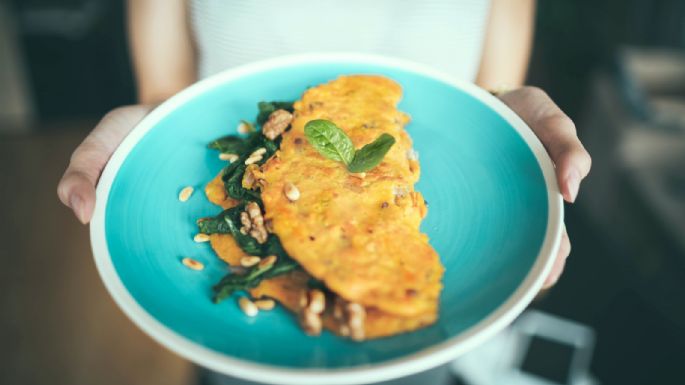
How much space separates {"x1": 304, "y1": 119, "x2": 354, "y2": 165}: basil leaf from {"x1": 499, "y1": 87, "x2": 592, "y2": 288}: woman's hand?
75 centimetres

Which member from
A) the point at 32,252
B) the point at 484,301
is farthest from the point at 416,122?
the point at 32,252

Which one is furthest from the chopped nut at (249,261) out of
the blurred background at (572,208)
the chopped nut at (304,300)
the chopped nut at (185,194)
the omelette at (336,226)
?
the blurred background at (572,208)

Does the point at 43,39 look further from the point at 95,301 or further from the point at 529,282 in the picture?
the point at 529,282

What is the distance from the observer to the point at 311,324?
163cm

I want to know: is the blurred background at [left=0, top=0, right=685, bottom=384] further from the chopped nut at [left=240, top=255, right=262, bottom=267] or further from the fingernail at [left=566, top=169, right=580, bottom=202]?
the chopped nut at [left=240, top=255, right=262, bottom=267]

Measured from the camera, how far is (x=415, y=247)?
72.2 inches

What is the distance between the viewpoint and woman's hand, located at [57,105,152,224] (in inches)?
74.5

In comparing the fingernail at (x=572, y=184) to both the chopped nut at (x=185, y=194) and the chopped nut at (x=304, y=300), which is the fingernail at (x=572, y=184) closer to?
the chopped nut at (x=304, y=300)

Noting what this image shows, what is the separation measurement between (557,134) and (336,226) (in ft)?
3.18

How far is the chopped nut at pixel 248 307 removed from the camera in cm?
170

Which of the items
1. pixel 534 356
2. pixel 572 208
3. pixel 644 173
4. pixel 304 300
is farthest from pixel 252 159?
pixel 644 173

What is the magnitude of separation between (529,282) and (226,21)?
2.23m

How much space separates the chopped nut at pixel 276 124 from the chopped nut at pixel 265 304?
762mm

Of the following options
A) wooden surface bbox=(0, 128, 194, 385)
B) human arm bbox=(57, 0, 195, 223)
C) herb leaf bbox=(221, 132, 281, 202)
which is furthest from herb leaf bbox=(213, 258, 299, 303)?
wooden surface bbox=(0, 128, 194, 385)
